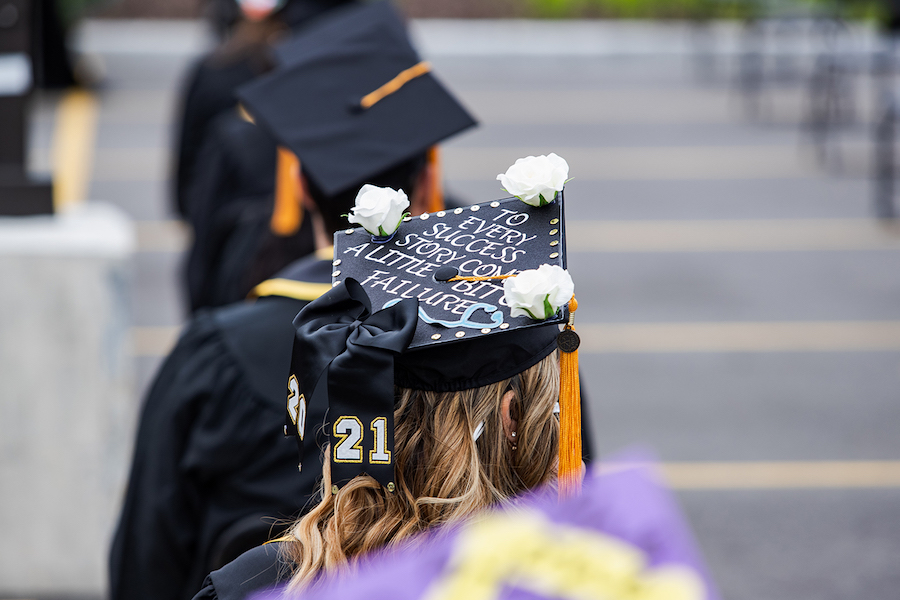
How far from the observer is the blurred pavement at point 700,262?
471 centimetres

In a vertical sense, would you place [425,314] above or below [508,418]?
above

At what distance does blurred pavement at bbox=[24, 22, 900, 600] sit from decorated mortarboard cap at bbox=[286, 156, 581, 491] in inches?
118

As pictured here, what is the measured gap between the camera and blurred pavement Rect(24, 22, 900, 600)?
15.4ft

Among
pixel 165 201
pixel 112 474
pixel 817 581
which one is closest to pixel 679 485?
pixel 817 581

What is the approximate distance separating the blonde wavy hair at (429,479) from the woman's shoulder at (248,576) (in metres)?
0.03

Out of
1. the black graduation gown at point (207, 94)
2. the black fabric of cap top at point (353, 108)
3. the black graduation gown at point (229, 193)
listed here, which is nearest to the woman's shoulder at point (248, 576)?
the black fabric of cap top at point (353, 108)

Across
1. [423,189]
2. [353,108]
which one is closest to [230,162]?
[353,108]

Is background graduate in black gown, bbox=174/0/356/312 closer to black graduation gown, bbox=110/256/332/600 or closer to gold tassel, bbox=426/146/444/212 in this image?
gold tassel, bbox=426/146/444/212

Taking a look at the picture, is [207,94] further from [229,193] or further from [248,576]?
[248,576]

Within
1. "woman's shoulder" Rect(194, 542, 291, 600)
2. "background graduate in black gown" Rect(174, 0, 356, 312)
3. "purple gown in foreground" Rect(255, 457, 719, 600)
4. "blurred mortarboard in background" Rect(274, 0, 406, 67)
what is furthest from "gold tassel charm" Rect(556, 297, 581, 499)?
"background graduate in black gown" Rect(174, 0, 356, 312)

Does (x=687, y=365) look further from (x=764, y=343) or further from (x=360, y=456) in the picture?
(x=360, y=456)

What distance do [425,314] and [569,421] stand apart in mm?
246

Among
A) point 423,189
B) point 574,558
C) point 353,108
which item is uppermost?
point 353,108

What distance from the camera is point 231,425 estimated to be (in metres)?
2.12
